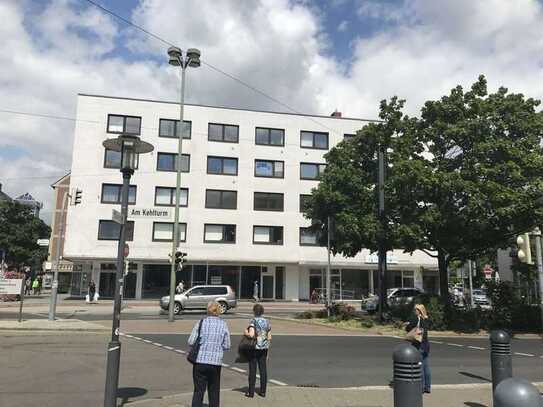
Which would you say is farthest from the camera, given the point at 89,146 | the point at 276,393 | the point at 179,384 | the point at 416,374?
the point at 89,146

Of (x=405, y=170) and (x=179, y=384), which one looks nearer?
(x=179, y=384)

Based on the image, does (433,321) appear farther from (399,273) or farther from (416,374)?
(399,273)

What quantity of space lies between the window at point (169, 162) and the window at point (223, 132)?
287 centimetres

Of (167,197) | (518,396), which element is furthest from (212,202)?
(518,396)

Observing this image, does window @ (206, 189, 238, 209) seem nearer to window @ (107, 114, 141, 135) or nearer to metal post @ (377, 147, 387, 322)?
window @ (107, 114, 141, 135)

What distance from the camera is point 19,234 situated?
50156mm

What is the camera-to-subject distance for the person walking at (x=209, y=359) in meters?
6.44

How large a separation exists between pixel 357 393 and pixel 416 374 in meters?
2.93

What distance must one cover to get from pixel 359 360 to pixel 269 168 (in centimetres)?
3368

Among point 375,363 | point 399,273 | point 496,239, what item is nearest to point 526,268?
point 496,239

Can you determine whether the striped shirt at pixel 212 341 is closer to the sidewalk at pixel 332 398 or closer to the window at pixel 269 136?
the sidewalk at pixel 332 398

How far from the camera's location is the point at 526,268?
22406mm

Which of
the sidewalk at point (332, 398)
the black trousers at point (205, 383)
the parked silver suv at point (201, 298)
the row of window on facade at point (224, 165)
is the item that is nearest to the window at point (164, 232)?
the row of window on facade at point (224, 165)

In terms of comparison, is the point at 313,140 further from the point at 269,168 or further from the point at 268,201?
the point at 268,201
